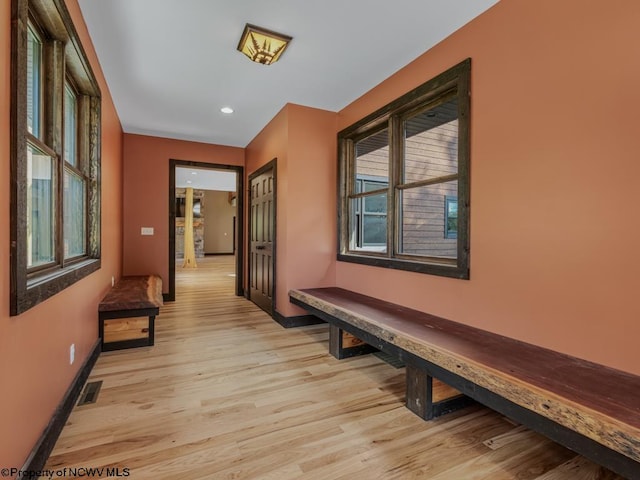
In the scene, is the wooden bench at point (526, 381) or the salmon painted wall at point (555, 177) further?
the salmon painted wall at point (555, 177)

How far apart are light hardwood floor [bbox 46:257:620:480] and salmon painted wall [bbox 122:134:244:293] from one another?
230 cm

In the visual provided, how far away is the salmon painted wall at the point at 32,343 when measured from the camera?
1156mm

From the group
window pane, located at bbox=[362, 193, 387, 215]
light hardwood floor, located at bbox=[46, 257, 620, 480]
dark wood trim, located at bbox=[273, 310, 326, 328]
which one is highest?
window pane, located at bbox=[362, 193, 387, 215]

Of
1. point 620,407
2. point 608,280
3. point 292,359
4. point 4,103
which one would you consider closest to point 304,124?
point 292,359

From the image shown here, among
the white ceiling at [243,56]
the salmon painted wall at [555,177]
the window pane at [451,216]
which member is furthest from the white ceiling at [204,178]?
the salmon painted wall at [555,177]

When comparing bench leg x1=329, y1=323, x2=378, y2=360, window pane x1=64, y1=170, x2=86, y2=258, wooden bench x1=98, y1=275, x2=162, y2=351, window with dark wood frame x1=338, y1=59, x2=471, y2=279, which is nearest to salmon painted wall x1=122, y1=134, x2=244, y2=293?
wooden bench x1=98, y1=275, x2=162, y2=351

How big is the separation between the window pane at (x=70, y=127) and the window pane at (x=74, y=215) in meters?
0.15

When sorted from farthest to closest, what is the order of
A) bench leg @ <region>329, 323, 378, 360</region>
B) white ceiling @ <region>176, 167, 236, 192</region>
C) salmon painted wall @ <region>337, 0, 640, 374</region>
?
white ceiling @ <region>176, 167, 236, 192</region> < bench leg @ <region>329, 323, 378, 360</region> < salmon painted wall @ <region>337, 0, 640, 374</region>

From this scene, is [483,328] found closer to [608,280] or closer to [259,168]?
[608,280]

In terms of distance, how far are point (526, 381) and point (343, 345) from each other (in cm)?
166

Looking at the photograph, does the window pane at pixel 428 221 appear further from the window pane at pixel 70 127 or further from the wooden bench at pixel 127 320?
the window pane at pixel 70 127

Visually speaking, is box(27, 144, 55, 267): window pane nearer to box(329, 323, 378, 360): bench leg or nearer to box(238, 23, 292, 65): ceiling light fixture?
box(238, 23, 292, 65): ceiling light fixture

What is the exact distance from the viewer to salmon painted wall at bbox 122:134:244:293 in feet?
15.5

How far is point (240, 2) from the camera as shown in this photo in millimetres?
2031
